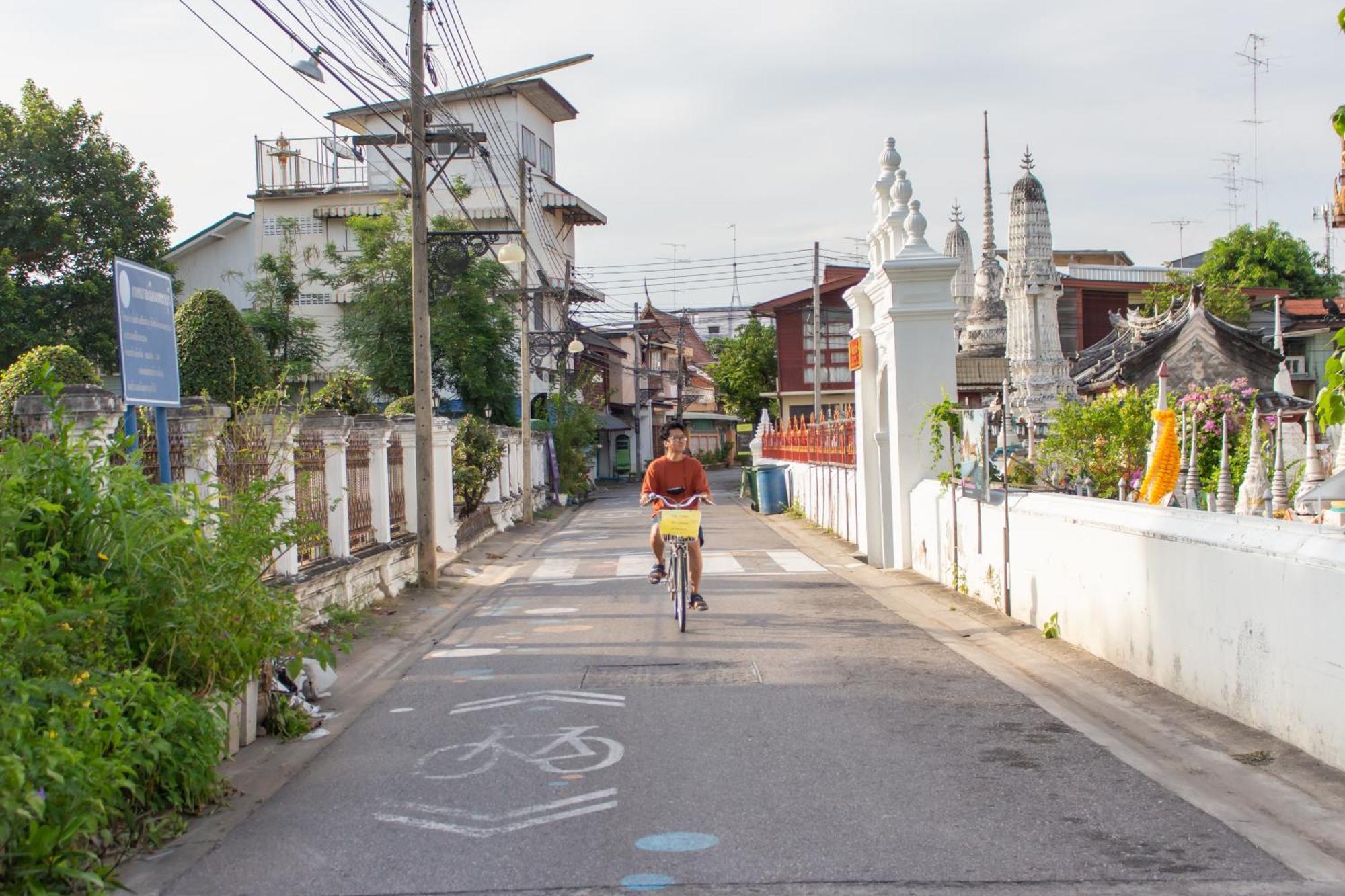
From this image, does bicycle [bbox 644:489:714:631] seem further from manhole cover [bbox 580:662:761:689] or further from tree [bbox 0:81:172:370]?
tree [bbox 0:81:172:370]

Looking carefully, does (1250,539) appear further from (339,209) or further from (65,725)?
(339,209)

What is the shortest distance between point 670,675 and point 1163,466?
4.67m

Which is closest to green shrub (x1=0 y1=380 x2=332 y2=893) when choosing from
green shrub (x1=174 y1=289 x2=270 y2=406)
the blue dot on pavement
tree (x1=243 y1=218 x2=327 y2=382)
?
the blue dot on pavement

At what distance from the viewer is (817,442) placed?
2753 cm

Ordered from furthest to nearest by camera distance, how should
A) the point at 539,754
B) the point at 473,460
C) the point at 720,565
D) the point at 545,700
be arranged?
the point at 473,460 < the point at 720,565 < the point at 545,700 < the point at 539,754

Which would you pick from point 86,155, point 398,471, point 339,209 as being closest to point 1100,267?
point 339,209

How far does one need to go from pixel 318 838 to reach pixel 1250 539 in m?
4.88

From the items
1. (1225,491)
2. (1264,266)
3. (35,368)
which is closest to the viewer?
(35,368)

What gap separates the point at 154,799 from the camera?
5.68 meters

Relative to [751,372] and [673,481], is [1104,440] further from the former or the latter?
[751,372]

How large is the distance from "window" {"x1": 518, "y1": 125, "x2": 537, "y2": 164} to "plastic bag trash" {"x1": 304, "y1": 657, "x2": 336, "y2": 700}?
134 feet

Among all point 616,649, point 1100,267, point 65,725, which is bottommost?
point 616,649

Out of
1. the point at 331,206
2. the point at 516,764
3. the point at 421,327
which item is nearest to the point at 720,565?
the point at 421,327

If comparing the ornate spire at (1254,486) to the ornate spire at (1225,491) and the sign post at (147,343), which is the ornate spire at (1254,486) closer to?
the ornate spire at (1225,491)
